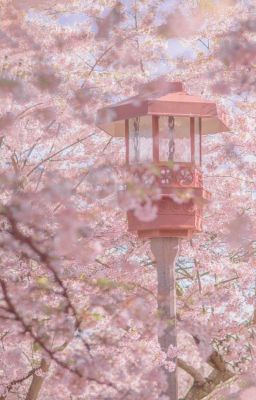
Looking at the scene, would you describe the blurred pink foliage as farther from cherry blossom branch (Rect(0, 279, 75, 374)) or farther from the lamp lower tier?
cherry blossom branch (Rect(0, 279, 75, 374))

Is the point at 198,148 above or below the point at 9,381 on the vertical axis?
above

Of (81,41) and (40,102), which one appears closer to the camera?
(40,102)

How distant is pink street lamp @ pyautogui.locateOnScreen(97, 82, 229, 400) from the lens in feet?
24.7

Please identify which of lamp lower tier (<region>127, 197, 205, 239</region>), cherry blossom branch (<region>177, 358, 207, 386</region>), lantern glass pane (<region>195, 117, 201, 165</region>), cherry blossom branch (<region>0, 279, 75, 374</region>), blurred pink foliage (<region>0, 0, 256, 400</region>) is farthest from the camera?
cherry blossom branch (<region>177, 358, 207, 386</region>)

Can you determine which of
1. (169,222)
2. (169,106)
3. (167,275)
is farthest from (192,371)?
(169,106)

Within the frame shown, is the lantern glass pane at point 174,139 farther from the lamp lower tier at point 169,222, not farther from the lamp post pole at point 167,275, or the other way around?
the lamp post pole at point 167,275

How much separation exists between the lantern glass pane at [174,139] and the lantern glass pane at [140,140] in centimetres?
11

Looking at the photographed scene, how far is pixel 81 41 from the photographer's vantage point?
31.3ft

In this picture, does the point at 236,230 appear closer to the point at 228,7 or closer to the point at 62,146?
the point at 62,146

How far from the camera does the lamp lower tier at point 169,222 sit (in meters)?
7.51

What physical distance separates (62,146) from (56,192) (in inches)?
235

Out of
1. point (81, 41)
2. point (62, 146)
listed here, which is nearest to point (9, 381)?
point (62, 146)

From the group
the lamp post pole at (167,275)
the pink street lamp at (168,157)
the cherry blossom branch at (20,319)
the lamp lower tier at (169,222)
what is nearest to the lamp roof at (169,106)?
the pink street lamp at (168,157)

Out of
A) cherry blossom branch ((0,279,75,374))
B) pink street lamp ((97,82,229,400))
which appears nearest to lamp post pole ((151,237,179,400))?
pink street lamp ((97,82,229,400))
